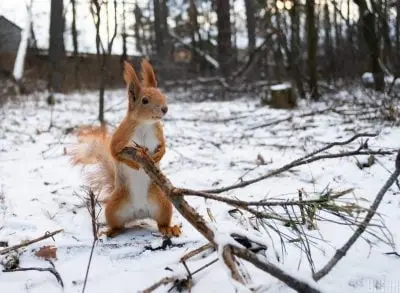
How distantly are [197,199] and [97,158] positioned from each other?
0.67 meters

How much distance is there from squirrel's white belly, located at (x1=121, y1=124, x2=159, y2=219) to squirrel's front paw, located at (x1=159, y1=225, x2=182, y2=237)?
4.7 inches

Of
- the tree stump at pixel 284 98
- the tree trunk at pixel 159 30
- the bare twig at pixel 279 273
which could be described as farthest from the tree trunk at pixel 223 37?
the bare twig at pixel 279 273

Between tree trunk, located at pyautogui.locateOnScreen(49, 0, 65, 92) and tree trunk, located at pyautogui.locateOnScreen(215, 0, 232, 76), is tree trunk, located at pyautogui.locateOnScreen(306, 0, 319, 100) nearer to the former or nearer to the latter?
tree trunk, located at pyautogui.locateOnScreen(215, 0, 232, 76)

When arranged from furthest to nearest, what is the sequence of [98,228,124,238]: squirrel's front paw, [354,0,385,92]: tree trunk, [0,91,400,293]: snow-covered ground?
1. [354,0,385,92]: tree trunk
2. [98,228,124,238]: squirrel's front paw
3. [0,91,400,293]: snow-covered ground

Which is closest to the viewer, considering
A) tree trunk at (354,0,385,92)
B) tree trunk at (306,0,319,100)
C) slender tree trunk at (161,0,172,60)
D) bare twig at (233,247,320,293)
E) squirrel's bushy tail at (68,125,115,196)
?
bare twig at (233,247,320,293)

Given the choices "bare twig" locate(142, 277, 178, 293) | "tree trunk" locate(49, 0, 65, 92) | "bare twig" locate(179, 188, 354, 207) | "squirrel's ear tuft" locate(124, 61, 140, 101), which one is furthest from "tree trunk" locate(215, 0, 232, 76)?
"bare twig" locate(142, 277, 178, 293)

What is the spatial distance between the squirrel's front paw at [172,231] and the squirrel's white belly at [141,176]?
0.12 metres

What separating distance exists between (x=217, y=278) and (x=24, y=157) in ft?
9.85

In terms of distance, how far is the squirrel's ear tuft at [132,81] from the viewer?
6.95 feet

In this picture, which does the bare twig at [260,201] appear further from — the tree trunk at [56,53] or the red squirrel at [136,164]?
the tree trunk at [56,53]

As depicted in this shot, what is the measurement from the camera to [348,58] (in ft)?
45.8

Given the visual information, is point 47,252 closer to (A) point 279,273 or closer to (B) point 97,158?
(B) point 97,158

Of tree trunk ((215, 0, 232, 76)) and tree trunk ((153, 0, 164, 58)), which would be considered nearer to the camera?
tree trunk ((215, 0, 232, 76))

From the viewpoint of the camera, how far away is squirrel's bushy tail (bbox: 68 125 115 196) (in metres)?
2.44
